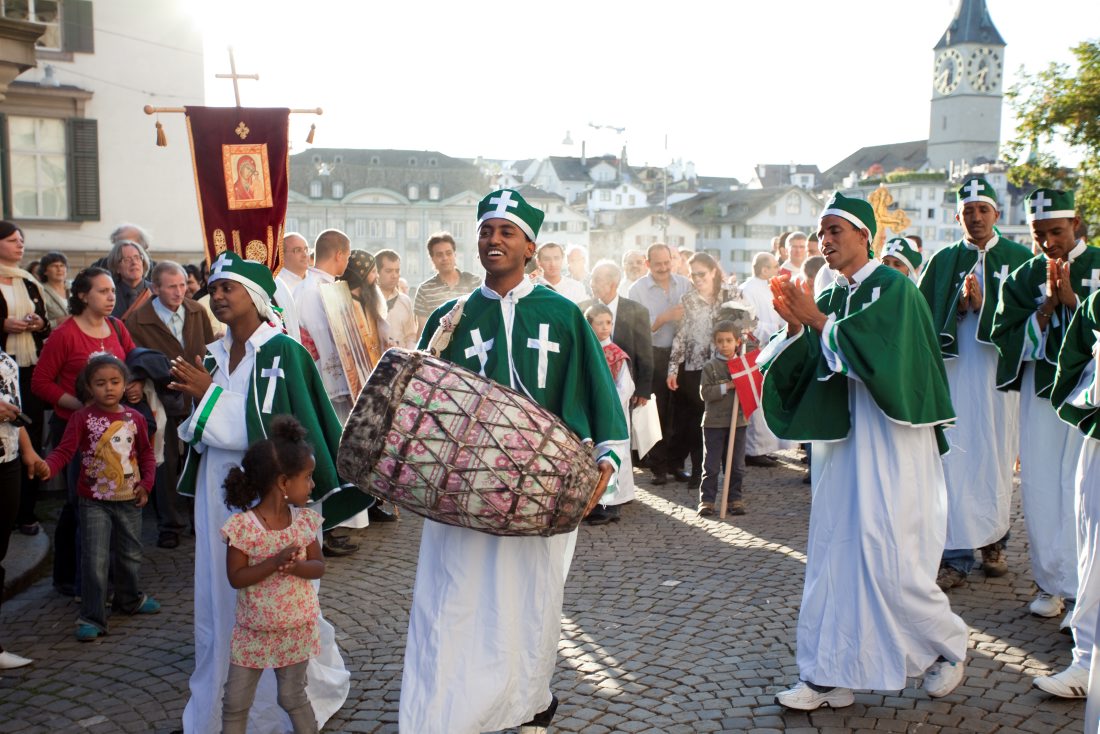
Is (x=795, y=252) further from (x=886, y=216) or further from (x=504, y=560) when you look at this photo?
(x=504, y=560)

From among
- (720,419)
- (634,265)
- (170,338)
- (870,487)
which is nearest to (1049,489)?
(870,487)

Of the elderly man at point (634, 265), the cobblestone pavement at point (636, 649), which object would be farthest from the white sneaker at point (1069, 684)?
the elderly man at point (634, 265)

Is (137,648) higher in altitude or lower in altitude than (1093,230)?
lower

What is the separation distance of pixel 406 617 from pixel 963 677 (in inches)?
121

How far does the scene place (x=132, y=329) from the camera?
26.1ft

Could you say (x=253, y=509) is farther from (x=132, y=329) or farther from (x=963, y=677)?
(x=132, y=329)

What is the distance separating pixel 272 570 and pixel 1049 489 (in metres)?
4.64

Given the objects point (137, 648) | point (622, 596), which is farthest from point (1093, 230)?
point (137, 648)

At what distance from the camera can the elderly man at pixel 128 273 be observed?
27.9 feet

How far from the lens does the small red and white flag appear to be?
8727 mm

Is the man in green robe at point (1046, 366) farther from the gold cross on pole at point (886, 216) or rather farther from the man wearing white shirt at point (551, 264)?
the gold cross on pole at point (886, 216)

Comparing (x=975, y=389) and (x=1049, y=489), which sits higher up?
(x=975, y=389)

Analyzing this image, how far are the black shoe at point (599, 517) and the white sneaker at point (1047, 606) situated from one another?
3.45 metres

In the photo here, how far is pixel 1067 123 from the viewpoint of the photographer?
17.8 meters
